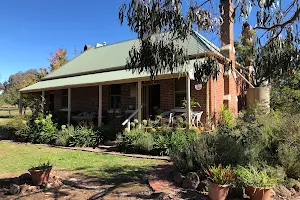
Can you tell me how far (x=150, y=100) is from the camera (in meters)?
14.6

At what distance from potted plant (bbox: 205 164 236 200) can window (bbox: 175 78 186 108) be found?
8.02 m

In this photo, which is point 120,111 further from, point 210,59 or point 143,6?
point 143,6

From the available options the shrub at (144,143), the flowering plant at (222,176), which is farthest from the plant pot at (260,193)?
the shrub at (144,143)

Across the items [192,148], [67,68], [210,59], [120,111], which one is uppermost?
[67,68]

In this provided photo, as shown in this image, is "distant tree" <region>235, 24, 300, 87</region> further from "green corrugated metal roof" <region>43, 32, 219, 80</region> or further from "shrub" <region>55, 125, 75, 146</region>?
"shrub" <region>55, 125, 75, 146</region>

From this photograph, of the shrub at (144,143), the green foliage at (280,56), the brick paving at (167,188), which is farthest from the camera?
the shrub at (144,143)

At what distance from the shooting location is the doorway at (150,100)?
14.4m

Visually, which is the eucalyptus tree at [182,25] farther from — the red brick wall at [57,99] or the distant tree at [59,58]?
the distant tree at [59,58]

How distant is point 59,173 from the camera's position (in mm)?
7020

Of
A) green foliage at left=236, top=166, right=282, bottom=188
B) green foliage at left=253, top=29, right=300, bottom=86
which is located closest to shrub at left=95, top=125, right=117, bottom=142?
green foliage at left=253, top=29, right=300, bottom=86

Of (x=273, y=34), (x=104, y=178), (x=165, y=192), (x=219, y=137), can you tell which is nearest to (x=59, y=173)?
(x=104, y=178)

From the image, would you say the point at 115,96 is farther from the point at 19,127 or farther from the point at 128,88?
the point at 19,127

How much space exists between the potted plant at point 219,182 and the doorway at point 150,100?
31.2 ft

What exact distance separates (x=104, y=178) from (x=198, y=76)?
3.52 m
